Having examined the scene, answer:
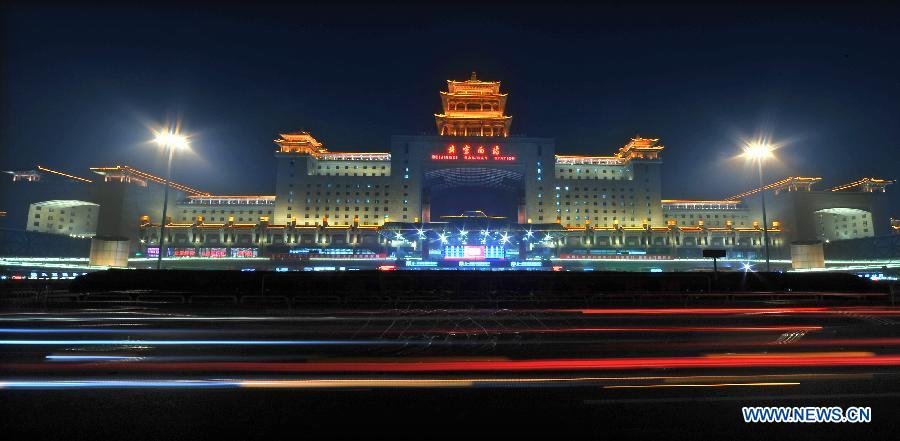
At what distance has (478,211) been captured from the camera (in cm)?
6356

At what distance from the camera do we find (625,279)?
18.3 meters

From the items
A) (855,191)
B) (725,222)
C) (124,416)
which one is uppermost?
(855,191)

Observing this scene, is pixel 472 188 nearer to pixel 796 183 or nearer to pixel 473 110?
pixel 473 110

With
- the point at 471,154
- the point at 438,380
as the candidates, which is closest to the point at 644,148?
the point at 471,154

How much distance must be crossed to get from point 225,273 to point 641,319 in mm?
16379

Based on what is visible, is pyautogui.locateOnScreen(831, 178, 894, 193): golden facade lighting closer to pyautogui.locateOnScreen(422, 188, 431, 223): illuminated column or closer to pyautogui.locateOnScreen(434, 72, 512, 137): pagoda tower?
Result: pyautogui.locateOnScreen(434, 72, 512, 137): pagoda tower

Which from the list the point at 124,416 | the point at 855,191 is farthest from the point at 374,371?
the point at 855,191

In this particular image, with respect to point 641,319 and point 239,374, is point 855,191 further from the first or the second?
point 239,374

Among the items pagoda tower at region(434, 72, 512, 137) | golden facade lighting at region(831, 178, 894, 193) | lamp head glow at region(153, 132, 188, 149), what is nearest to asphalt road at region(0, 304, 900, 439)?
lamp head glow at region(153, 132, 188, 149)

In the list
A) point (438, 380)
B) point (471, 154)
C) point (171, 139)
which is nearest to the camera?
point (438, 380)

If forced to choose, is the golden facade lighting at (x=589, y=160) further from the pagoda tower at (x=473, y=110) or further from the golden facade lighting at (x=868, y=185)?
the golden facade lighting at (x=868, y=185)

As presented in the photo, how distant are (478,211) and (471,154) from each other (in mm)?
8446

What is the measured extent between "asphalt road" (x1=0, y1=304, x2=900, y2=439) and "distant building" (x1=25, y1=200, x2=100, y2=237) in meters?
66.9

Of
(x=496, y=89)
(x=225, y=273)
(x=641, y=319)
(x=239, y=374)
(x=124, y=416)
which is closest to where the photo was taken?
(x=124, y=416)
